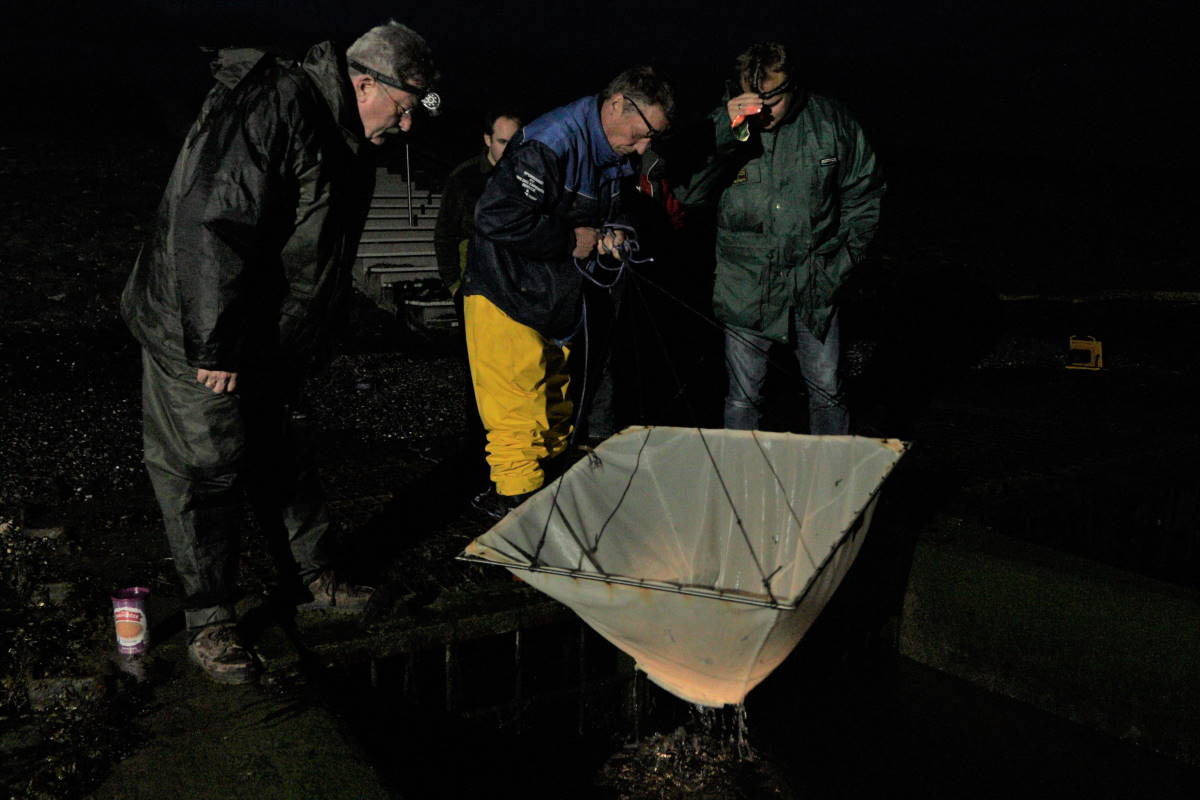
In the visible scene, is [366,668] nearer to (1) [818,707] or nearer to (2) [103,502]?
(2) [103,502]

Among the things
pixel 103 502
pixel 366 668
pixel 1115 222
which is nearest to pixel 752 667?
pixel 366 668

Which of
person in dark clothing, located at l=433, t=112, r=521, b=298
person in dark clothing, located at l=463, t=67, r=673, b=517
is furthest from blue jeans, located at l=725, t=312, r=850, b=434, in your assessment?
person in dark clothing, located at l=433, t=112, r=521, b=298

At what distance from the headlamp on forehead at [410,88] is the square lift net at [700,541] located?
1.40 m

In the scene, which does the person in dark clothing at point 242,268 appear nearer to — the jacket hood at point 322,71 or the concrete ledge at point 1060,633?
the jacket hood at point 322,71

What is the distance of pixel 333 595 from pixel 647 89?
221 centimetres

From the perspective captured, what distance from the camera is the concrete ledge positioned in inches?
140

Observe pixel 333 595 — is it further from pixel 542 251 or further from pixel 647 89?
pixel 647 89

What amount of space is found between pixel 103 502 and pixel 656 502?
2641 millimetres

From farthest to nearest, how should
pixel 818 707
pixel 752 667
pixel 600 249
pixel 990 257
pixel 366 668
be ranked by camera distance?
pixel 990 257 < pixel 818 707 < pixel 600 249 < pixel 366 668 < pixel 752 667

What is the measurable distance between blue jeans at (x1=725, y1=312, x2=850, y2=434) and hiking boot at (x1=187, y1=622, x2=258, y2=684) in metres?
2.33

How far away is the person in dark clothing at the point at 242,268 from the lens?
2861 millimetres

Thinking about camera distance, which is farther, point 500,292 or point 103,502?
point 103,502

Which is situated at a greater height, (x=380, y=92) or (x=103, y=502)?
(x=380, y=92)

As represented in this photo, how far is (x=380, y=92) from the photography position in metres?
3.11
